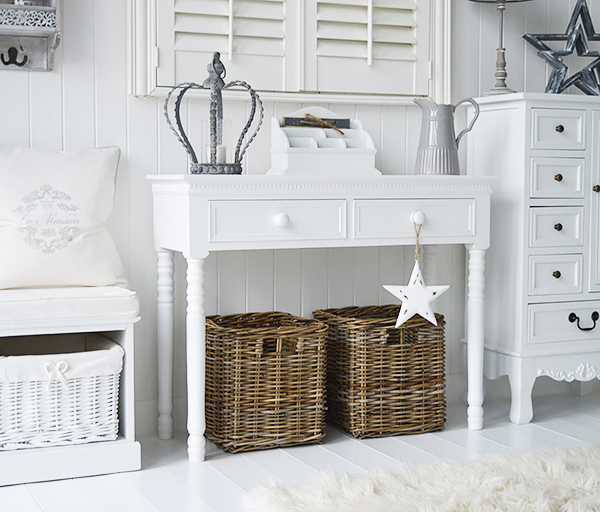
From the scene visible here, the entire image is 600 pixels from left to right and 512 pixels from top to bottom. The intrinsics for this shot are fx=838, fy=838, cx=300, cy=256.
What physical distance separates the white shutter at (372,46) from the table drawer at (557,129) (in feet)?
1.43

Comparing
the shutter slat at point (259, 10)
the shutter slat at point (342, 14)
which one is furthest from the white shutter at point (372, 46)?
the shutter slat at point (259, 10)

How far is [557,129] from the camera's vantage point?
2822mm

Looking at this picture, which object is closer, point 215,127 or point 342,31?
point 215,127

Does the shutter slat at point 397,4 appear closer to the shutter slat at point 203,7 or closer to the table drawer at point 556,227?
the shutter slat at point 203,7

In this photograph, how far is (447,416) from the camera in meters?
2.94

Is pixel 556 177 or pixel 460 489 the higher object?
pixel 556 177

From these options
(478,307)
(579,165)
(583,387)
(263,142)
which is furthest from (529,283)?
(263,142)

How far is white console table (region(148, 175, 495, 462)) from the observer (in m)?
2.35

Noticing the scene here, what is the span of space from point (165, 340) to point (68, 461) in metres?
0.52

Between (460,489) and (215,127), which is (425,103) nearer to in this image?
(215,127)

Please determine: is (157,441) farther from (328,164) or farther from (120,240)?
(328,164)

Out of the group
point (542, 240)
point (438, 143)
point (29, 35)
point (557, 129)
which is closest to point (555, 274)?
point (542, 240)

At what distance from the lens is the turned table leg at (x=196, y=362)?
92.9 inches

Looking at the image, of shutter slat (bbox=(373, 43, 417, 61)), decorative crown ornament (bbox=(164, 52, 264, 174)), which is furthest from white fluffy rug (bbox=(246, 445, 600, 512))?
shutter slat (bbox=(373, 43, 417, 61))
